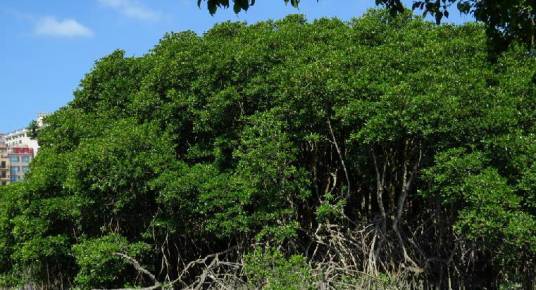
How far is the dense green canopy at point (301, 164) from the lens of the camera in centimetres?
838

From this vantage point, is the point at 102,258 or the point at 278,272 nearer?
the point at 278,272

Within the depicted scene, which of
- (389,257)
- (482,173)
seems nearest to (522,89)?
(482,173)

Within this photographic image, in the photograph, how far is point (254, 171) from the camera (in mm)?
9328

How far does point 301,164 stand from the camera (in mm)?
10836

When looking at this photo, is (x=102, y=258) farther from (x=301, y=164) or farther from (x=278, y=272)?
(x=301, y=164)

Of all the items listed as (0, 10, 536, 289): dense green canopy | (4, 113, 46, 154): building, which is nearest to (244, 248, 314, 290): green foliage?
(0, 10, 536, 289): dense green canopy

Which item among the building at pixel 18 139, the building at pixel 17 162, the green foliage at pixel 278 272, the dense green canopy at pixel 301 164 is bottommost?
the green foliage at pixel 278 272

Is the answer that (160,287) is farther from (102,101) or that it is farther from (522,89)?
(522,89)

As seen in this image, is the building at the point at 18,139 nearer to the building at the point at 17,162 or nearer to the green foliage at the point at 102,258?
the building at the point at 17,162

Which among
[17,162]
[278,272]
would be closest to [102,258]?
[278,272]

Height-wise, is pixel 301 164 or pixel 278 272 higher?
pixel 301 164

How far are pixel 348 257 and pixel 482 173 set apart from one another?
9.29ft

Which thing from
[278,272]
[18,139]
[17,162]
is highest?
[18,139]

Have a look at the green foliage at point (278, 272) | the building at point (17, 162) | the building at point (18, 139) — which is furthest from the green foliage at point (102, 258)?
the building at point (18, 139)
